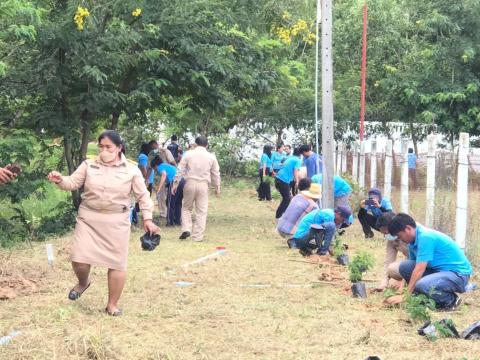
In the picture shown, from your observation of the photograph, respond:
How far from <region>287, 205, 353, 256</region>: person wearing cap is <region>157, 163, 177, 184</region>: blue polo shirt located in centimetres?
427

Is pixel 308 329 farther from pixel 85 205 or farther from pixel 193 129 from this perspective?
pixel 193 129

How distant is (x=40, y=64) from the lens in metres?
14.0

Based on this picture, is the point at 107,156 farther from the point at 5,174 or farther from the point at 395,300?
the point at 395,300

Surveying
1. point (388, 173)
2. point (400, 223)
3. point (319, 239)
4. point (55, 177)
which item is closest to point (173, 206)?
point (388, 173)

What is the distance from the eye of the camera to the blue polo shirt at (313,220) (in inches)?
449


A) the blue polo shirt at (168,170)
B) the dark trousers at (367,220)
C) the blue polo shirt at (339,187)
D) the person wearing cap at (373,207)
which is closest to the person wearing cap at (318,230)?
the person wearing cap at (373,207)

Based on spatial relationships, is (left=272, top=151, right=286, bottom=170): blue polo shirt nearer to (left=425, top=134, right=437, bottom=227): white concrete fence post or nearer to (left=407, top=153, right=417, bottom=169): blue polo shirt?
(left=407, top=153, right=417, bottom=169): blue polo shirt

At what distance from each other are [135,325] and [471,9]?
20.7 metres

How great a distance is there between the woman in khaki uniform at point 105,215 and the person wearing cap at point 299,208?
5.48m

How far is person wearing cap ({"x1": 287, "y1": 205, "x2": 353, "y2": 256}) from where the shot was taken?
11398mm

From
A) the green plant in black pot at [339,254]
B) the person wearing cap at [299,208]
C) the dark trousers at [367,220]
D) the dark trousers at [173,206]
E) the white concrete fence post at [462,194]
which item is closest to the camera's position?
the white concrete fence post at [462,194]

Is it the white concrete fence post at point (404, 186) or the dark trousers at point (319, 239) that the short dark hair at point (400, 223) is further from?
the white concrete fence post at point (404, 186)

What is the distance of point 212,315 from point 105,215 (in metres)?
1.42

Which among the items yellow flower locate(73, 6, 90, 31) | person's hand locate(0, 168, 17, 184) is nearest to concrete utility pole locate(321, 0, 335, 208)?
yellow flower locate(73, 6, 90, 31)
